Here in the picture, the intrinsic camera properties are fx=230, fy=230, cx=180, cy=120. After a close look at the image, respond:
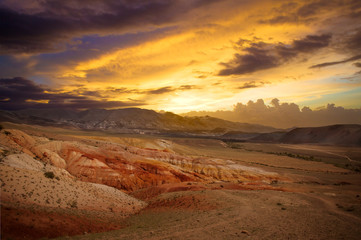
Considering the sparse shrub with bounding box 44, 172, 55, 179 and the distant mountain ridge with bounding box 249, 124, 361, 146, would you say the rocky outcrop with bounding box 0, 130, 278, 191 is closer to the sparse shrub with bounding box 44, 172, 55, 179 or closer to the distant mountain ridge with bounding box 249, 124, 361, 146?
the sparse shrub with bounding box 44, 172, 55, 179

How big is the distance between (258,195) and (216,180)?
1427 cm

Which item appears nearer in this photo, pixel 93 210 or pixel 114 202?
pixel 93 210

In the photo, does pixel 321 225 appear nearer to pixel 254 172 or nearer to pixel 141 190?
pixel 141 190

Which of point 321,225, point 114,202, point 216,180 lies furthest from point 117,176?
point 321,225

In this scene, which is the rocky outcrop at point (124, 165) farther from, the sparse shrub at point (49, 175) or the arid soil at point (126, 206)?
the sparse shrub at point (49, 175)

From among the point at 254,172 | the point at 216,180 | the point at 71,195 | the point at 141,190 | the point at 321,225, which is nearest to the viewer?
the point at 321,225

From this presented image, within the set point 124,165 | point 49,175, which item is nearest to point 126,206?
point 49,175

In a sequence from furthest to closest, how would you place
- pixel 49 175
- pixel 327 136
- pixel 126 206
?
pixel 327 136 < pixel 126 206 < pixel 49 175

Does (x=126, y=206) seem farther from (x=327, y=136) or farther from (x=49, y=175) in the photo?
(x=327, y=136)

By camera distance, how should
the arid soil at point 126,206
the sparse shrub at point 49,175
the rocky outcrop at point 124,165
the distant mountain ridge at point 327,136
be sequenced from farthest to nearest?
the distant mountain ridge at point 327,136
the rocky outcrop at point 124,165
the sparse shrub at point 49,175
the arid soil at point 126,206

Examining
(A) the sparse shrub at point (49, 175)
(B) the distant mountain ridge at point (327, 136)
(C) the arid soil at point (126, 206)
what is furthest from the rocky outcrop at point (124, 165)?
(B) the distant mountain ridge at point (327, 136)

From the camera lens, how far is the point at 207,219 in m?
15.7

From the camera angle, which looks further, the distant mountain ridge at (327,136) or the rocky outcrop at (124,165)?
the distant mountain ridge at (327,136)

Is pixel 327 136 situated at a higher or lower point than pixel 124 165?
higher
